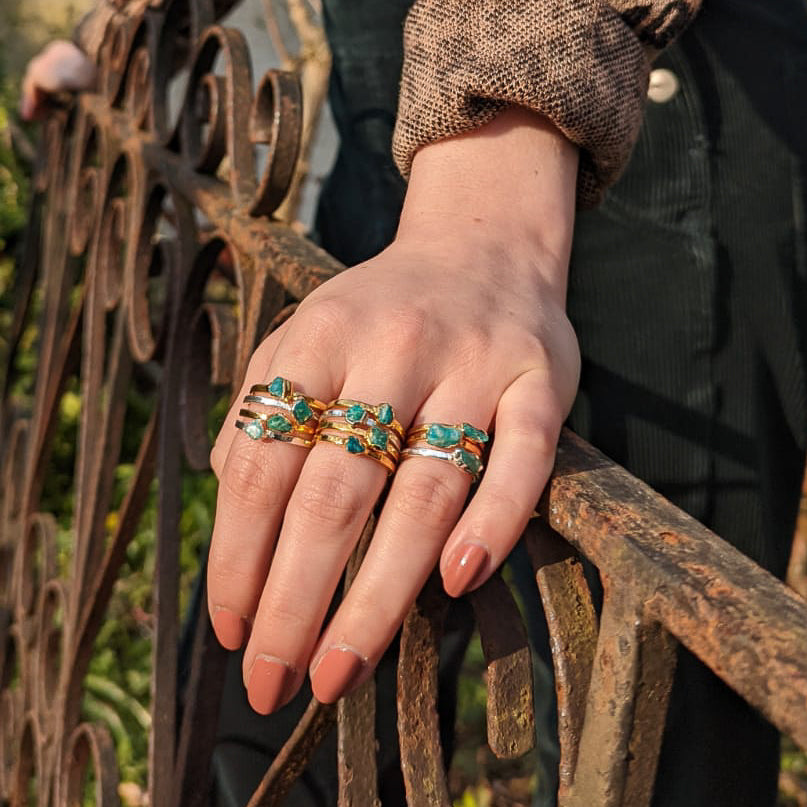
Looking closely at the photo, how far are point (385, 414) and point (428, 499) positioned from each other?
0.08m

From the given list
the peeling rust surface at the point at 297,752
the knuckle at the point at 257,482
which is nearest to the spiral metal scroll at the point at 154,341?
the peeling rust surface at the point at 297,752

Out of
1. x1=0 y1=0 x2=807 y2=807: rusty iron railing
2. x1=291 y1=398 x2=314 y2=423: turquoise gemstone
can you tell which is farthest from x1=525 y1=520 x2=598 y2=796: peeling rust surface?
x1=291 y1=398 x2=314 y2=423: turquoise gemstone

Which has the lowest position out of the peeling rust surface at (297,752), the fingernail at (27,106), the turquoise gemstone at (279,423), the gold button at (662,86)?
the peeling rust surface at (297,752)

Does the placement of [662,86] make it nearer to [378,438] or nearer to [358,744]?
[378,438]

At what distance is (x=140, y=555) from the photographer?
3324mm

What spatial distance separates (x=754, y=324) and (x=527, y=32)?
0.79m

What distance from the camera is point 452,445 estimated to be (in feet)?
2.39

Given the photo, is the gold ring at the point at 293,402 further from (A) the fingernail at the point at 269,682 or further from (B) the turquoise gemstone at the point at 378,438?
(A) the fingernail at the point at 269,682

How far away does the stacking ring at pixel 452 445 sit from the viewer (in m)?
0.73

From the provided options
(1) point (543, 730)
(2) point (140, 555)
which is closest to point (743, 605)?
(1) point (543, 730)

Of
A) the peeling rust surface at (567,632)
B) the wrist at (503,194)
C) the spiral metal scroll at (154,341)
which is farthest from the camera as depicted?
the spiral metal scroll at (154,341)

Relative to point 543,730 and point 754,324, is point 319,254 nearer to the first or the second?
point 754,324

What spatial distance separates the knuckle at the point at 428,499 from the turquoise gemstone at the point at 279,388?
12 cm

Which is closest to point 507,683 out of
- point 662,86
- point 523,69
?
point 523,69
